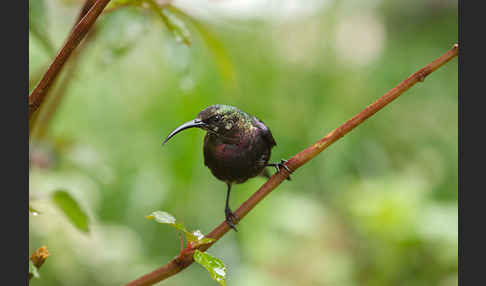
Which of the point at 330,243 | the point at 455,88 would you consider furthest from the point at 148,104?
the point at 455,88

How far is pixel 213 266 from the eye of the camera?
91 centimetres

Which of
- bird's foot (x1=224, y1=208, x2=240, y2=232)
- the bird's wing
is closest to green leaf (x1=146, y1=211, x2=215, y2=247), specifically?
bird's foot (x1=224, y1=208, x2=240, y2=232)

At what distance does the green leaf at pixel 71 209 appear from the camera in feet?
4.13

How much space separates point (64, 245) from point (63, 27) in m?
1.64

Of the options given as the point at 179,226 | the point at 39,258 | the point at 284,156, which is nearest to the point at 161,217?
the point at 179,226

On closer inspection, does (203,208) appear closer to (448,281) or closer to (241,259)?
(241,259)

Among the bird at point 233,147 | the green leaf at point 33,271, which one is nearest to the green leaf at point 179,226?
the green leaf at point 33,271

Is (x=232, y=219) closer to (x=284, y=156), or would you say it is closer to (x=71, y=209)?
(x=71, y=209)

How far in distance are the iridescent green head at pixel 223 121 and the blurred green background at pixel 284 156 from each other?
572 millimetres

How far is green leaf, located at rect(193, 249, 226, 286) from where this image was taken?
89cm

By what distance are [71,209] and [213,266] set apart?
1.75 feet

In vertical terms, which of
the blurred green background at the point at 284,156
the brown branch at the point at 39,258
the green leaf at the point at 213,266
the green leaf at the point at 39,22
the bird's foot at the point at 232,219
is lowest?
the blurred green background at the point at 284,156

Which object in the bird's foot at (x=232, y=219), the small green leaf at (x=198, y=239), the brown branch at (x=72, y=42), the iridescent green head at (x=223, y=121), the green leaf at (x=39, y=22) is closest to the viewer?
the brown branch at (x=72, y=42)

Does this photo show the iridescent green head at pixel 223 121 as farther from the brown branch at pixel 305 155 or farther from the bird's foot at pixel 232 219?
the brown branch at pixel 305 155
